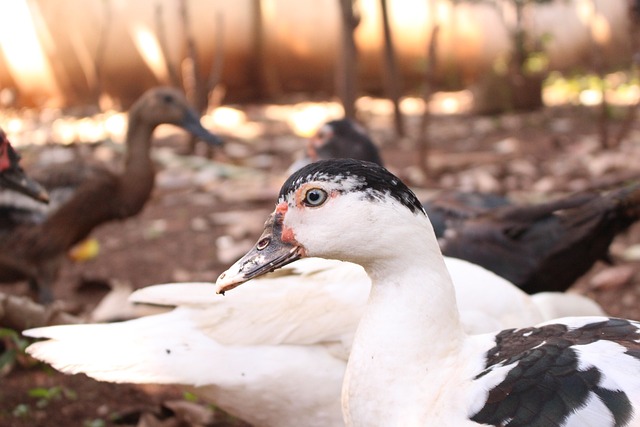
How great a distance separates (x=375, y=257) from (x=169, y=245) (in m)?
2.88

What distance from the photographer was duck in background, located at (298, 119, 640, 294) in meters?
→ 2.87

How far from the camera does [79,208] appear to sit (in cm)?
384

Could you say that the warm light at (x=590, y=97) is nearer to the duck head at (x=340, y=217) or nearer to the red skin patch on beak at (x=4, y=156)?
the red skin patch on beak at (x=4, y=156)

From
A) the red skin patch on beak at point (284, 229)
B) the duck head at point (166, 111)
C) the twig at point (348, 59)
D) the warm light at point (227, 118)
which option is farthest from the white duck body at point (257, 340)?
the warm light at point (227, 118)

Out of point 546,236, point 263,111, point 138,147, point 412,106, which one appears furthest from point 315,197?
point 412,106

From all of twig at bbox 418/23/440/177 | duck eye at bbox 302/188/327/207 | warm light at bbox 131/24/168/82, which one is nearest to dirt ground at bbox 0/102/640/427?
twig at bbox 418/23/440/177

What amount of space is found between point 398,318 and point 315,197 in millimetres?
299

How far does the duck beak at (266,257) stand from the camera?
173 cm

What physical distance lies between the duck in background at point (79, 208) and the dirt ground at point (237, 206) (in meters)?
0.21

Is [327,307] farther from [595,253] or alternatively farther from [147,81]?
[147,81]

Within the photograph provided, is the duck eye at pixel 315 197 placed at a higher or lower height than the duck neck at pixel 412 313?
higher

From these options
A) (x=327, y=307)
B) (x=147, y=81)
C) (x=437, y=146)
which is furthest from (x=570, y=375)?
(x=147, y=81)

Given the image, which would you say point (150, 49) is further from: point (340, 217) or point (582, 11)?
point (340, 217)

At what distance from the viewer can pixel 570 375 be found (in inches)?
61.4
